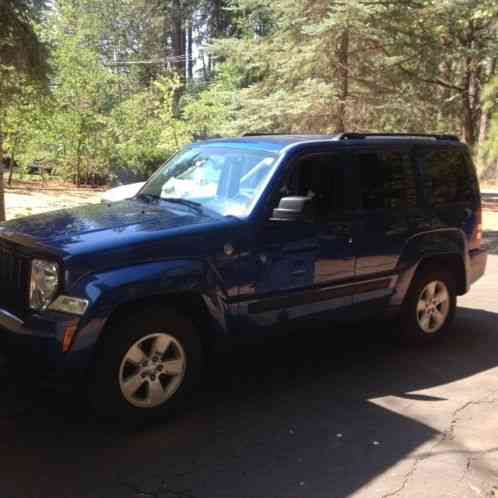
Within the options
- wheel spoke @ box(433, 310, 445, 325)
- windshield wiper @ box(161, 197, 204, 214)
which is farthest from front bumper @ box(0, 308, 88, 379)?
wheel spoke @ box(433, 310, 445, 325)

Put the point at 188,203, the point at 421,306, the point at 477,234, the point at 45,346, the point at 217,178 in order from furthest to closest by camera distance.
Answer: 1. the point at 477,234
2. the point at 421,306
3. the point at 217,178
4. the point at 188,203
5. the point at 45,346

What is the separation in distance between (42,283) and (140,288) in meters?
0.58

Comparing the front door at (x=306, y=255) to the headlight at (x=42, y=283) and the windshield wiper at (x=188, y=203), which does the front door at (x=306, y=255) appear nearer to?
the windshield wiper at (x=188, y=203)

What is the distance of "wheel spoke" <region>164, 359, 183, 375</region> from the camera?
3.94 meters

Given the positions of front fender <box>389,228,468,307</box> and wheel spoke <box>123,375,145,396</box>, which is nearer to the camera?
wheel spoke <box>123,375,145,396</box>

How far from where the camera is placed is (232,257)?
4105mm

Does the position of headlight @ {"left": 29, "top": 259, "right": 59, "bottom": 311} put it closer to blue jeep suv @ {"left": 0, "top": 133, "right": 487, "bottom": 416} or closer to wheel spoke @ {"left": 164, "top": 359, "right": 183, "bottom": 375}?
blue jeep suv @ {"left": 0, "top": 133, "right": 487, "bottom": 416}

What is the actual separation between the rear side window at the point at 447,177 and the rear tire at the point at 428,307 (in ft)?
2.19

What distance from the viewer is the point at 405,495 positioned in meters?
3.21

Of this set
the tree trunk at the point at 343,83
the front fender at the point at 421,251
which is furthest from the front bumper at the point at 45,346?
the tree trunk at the point at 343,83

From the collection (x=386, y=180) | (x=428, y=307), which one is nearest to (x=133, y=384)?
(x=386, y=180)

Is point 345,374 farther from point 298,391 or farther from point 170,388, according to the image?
point 170,388

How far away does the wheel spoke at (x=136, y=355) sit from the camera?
375 centimetres

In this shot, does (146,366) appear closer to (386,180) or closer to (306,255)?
(306,255)
